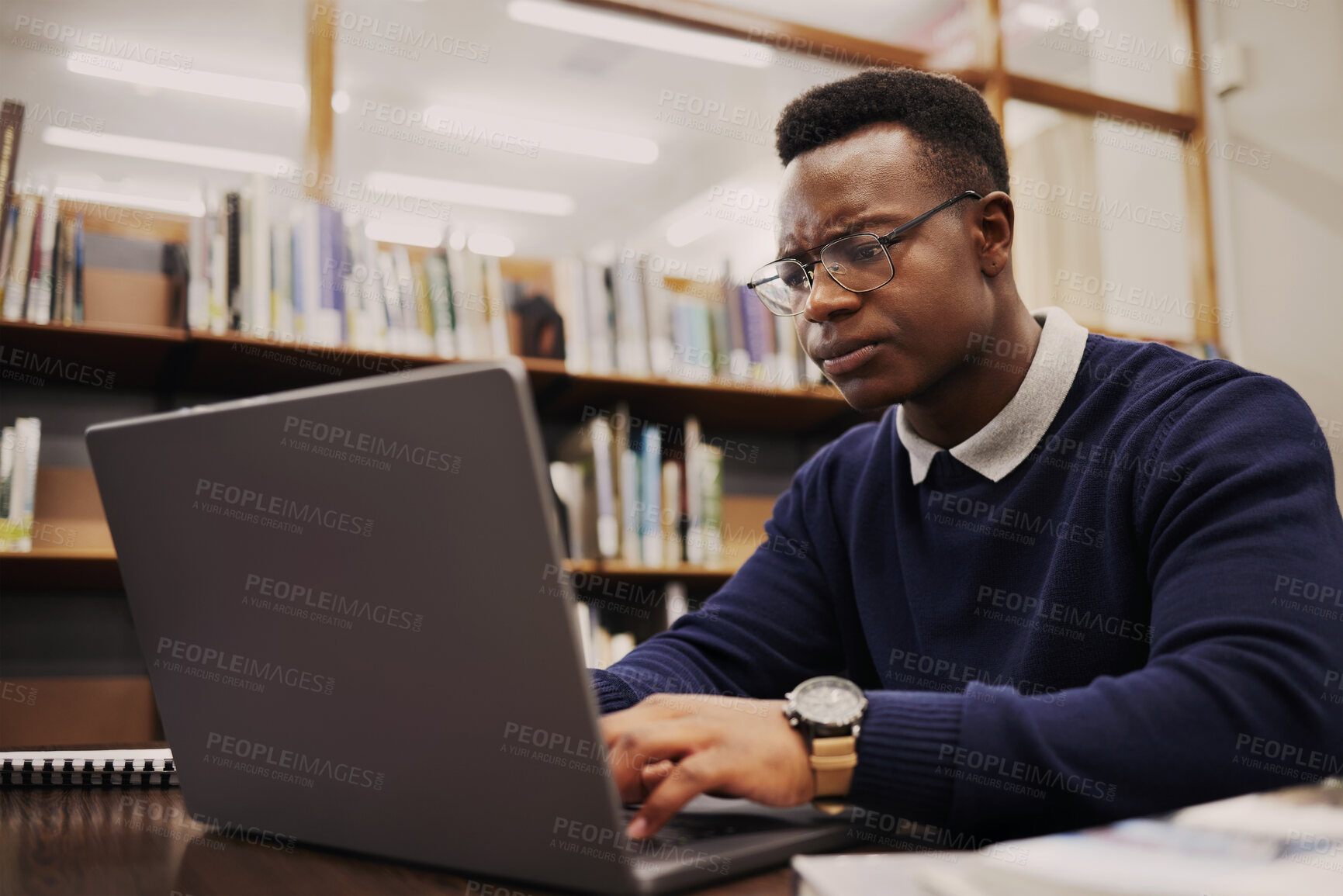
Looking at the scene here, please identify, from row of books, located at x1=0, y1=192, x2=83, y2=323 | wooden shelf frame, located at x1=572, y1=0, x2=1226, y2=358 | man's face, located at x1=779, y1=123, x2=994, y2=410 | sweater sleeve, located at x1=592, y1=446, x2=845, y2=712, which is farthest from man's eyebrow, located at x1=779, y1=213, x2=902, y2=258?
wooden shelf frame, located at x1=572, y1=0, x2=1226, y2=358

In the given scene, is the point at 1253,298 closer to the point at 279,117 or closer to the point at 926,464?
the point at 926,464

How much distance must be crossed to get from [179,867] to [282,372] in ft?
5.37

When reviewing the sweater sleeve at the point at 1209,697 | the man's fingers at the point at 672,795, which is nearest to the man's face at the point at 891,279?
the sweater sleeve at the point at 1209,697

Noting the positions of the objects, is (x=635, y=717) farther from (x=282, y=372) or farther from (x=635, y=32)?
(x=635, y=32)

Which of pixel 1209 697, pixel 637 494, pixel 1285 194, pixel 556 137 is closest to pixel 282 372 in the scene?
pixel 637 494

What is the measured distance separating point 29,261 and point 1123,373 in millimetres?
1943

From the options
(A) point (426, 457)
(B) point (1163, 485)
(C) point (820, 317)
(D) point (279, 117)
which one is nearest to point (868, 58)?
(D) point (279, 117)

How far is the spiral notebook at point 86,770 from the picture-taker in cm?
85

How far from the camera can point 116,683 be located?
81.7 inches

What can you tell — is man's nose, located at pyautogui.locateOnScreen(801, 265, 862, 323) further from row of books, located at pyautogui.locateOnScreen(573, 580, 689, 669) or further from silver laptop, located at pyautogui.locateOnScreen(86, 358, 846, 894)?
row of books, located at pyautogui.locateOnScreen(573, 580, 689, 669)

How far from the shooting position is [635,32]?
2.86 metres

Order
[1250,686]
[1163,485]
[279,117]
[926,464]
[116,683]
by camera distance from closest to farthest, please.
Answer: [1250,686] → [1163,485] → [926,464] → [116,683] → [279,117]

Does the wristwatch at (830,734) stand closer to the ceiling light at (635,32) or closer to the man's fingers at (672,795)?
the man's fingers at (672,795)

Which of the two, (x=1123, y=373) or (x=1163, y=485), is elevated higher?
(x=1123, y=373)
